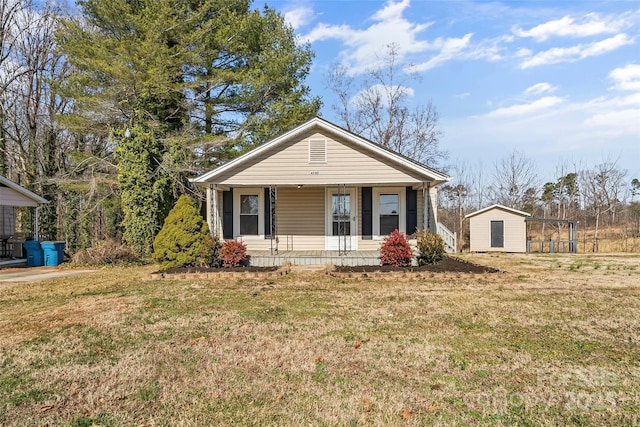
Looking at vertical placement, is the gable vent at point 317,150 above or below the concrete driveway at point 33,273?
above

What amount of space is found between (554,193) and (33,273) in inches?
1322

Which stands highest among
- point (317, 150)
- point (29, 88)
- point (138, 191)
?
point (29, 88)

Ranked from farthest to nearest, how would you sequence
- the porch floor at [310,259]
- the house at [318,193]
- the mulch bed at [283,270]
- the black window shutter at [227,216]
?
the black window shutter at [227,216] → the house at [318,193] → the porch floor at [310,259] → the mulch bed at [283,270]

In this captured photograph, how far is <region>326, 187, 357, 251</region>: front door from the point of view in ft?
43.4

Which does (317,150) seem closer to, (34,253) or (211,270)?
(211,270)

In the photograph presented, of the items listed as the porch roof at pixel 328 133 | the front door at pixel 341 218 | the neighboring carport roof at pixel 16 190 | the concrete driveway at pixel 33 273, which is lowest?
the concrete driveway at pixel 33 273

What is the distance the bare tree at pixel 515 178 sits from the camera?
2752 centimetres

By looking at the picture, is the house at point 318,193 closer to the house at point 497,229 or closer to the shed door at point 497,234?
the house at point 497,229

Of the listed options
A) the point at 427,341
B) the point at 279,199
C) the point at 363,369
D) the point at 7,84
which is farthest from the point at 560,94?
the point at 7,84

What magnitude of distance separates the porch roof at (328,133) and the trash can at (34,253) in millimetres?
7317

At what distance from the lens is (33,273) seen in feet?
40.0

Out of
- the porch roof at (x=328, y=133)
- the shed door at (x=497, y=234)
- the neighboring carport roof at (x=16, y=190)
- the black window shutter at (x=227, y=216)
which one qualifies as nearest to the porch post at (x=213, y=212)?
→ the black window shutter at (x=227, y=216)

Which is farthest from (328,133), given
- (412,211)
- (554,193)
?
(554,193)

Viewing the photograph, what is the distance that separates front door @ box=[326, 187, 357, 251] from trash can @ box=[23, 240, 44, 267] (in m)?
10.8
